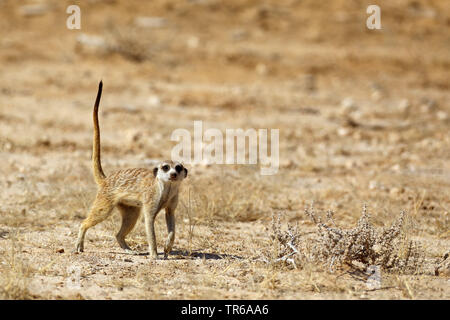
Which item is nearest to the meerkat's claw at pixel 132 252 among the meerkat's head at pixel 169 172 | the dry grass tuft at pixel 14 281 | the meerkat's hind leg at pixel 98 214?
the meerkat's hind leg at pixel 98 214

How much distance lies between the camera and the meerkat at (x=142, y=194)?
17.7ft

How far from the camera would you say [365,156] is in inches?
373

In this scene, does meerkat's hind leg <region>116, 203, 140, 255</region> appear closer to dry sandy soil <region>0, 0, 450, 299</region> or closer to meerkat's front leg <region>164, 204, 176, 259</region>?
dry sandy soil <region>0, 0, 450, 299</region>

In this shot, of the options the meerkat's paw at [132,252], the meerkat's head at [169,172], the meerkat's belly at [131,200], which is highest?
the meerkat's head at [169,172]

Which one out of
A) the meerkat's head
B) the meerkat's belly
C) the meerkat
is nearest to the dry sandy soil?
the meerkat

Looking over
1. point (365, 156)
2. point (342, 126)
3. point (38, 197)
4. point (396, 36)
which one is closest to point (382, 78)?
point (396, 36)

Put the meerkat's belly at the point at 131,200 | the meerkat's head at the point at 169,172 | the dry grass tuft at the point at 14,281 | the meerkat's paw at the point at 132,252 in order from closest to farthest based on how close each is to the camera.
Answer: the dry grass tuft at the point at 14,281
the meerkat's head at the point at 169,172
the meerkat's belly at the point at 131,200
the meerkat's paw at the point at 132,252

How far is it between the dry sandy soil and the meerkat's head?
570mm

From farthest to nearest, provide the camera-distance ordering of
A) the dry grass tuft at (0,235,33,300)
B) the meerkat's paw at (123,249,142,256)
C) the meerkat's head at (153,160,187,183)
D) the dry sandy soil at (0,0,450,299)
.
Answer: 1. the meerkat's paw at (123,249,142,256)
2. the meerkat's head at (153,160,187,183)
3. the dry sandy soil at (0,0,450,299)
4. the dry grass tuft at (0,235,33,300)

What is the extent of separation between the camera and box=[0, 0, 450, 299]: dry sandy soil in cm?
507

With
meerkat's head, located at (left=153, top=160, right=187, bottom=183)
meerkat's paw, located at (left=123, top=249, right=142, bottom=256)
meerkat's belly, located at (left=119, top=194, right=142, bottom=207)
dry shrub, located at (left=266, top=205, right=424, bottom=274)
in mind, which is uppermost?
meerkat's head, located at (left=153, top=160, right=187, bottom=183)

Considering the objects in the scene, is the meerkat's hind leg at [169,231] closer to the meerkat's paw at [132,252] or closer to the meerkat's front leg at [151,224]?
the meerkat's front leg at [151,224]
